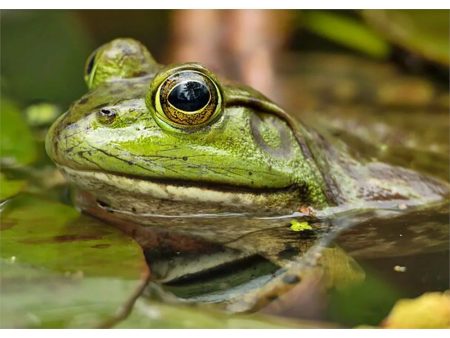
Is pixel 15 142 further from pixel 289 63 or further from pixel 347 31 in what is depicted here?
pixel 347 31

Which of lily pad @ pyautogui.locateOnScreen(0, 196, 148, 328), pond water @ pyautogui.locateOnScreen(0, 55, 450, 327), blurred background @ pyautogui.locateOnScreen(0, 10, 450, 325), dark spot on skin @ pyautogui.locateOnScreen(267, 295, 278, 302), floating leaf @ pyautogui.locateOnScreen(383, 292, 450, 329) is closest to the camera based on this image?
lily pad @ pyautogui.locateOnScreen(0, 196, 148, 328)

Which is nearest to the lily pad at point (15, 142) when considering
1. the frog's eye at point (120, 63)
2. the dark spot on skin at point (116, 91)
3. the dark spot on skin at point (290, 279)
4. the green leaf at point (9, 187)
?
the green leaf at point (9, 187)

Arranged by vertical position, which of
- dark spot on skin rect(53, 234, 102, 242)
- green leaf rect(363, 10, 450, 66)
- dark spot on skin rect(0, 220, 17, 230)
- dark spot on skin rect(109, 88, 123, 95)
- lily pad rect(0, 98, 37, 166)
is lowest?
dark spot on skin rect(0, 220, 17, 230)

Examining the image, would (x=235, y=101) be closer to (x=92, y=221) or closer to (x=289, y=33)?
(x=92, y=221)

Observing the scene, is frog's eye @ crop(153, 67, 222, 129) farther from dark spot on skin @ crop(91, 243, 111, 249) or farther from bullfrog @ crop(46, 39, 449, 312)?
dark spot on skin @ crop(91, 243, 111, 249)

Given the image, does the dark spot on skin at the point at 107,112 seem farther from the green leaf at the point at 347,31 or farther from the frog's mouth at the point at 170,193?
the green leaf at the point at 347,31

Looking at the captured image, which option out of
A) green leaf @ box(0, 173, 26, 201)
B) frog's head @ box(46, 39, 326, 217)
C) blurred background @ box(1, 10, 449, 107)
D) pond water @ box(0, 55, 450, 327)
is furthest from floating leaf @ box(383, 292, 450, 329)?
blurred background @ box(1, 10, 449, 107)

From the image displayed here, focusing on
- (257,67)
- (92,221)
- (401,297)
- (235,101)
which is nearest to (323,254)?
(401,297)
